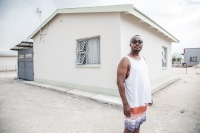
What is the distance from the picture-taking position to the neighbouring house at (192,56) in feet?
117

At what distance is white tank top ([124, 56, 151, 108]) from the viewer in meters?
1.95

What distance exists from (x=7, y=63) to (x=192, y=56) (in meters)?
43.8

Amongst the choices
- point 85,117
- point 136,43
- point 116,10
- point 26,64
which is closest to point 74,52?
point 116,10

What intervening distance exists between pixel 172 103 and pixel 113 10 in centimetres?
403

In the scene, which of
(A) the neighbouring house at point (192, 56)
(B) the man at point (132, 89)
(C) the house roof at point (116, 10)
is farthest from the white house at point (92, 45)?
(A) the neighbouring house at point (192, 56)

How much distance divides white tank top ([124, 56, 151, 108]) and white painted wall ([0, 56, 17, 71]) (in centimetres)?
2819

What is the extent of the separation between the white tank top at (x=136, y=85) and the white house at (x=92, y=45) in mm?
3077

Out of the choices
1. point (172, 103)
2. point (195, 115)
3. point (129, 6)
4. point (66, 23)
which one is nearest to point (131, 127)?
point (195, 115)

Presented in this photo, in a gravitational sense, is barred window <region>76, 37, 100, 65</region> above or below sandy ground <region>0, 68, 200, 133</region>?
above

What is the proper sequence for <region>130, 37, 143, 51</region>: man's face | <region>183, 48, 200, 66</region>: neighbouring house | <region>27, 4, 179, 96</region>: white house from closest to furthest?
<region>130, 37, 143, 51</region>: man's face, <region>27, 4, 179, 96</region>: white house, <region>183, 48, 200, 66</region>: neighbouring house

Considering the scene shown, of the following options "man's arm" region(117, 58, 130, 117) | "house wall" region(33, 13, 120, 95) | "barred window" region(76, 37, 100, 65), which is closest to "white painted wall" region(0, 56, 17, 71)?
"house wall" region(33, 13, 120, 95)

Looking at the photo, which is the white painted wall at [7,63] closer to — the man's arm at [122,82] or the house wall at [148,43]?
the house wall at [148,43]

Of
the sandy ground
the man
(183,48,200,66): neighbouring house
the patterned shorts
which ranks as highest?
(183,48,200,66): neighbouring house

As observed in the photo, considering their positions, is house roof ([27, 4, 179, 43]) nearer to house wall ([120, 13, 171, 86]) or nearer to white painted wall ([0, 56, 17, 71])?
house wall ([120, 13, 171, 86])
